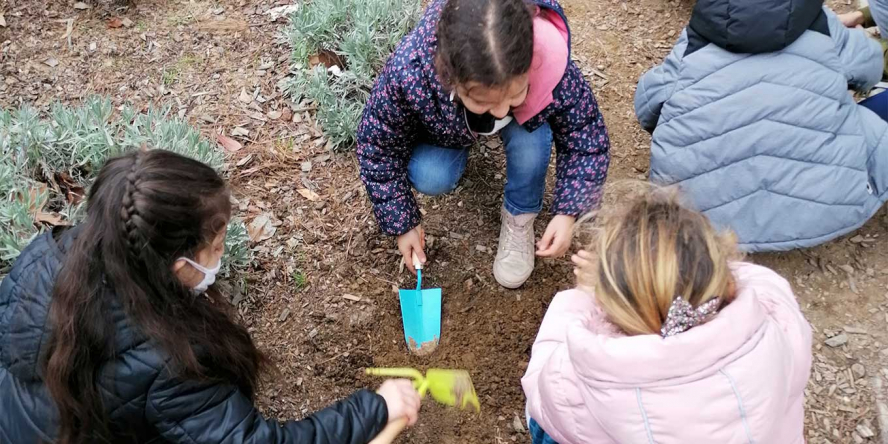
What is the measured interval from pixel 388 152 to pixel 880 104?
153 cm

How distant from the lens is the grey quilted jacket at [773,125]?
180 cm

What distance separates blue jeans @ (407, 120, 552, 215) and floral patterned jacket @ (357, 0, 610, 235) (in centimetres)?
4

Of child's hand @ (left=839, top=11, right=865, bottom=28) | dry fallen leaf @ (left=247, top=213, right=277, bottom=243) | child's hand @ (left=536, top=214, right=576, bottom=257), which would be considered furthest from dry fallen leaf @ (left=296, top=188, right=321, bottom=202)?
child's hand @ (left=839, top=11, right=865, bottom=28)

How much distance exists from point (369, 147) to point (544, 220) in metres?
0.76

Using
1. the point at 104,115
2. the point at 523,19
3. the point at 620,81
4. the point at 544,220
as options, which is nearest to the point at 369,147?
the point at 523,19

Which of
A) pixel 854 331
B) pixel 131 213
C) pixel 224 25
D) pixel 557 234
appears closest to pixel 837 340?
pixel 854 331

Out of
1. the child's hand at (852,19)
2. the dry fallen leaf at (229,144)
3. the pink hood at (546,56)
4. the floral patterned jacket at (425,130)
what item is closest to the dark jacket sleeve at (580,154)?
the floral patterned jacket at (425,130)

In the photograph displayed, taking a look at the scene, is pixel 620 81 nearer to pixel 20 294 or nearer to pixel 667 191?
pixel 667 191

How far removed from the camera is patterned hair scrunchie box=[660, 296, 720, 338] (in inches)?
44.6

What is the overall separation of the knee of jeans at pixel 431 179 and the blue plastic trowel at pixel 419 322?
263mm

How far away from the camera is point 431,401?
6.59 feet

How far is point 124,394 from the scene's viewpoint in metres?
1.33

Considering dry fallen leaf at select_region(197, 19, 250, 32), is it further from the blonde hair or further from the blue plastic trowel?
the blonde hair

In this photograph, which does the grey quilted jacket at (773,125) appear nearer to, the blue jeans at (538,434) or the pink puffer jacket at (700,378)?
the pink puffer jacket at (700,378)
